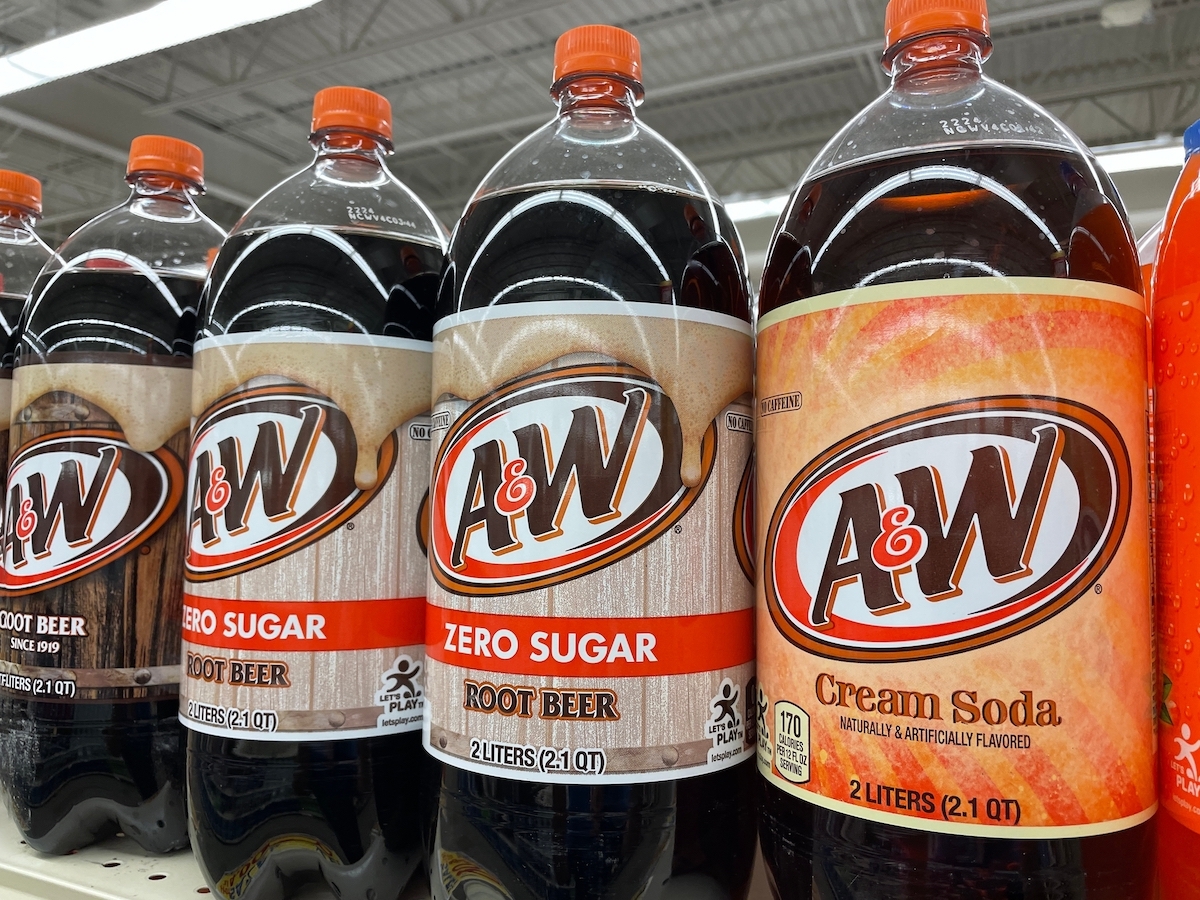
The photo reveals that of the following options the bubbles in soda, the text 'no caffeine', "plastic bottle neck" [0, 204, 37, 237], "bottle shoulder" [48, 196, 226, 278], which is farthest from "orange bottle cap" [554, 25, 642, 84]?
"plastic bottle neck" [0, 204, 37, 237]

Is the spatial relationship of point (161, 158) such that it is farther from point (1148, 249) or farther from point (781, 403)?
point (1148, 249)

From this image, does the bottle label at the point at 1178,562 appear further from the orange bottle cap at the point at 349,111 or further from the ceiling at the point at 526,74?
the ceiling at the point at 526,74

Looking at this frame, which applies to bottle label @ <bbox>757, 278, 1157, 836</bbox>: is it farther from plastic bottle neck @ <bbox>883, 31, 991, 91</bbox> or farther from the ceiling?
the ceiling

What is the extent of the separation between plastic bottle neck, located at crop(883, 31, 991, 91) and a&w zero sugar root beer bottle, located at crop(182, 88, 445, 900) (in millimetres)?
502

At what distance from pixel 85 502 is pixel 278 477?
0.30 m

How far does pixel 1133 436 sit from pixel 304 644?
0.70 meters

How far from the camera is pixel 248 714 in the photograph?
0.83 metres

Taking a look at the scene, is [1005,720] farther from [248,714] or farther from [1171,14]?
[1171,14]

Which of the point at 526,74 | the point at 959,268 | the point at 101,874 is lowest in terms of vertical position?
the point at 101,874

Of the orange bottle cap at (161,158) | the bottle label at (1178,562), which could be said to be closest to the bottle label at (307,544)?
the orange bottle cap at (161,158)

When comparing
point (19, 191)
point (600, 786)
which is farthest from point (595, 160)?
point (19, 191)

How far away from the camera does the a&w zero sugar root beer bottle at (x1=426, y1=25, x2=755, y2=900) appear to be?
70cm

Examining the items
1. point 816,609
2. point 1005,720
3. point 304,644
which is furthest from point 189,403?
point 1005,720

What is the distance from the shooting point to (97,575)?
0.98 metres
